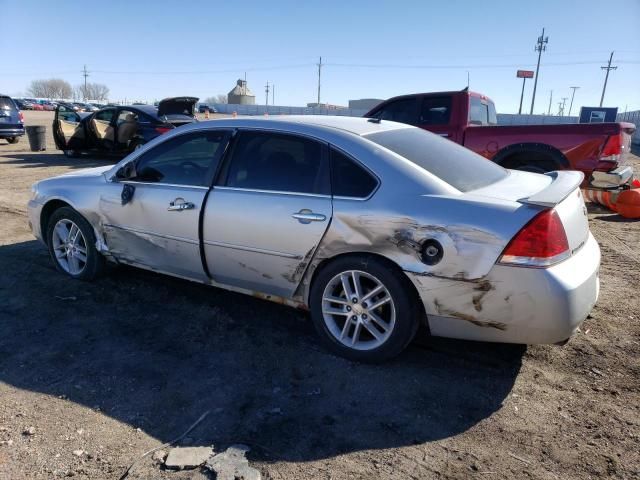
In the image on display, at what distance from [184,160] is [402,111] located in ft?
18.5

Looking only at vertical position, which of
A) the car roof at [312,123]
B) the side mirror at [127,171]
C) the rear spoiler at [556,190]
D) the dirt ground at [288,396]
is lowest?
the dirt ground at [288,396]

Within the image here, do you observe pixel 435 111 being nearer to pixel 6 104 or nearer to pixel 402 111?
pixel 402 111

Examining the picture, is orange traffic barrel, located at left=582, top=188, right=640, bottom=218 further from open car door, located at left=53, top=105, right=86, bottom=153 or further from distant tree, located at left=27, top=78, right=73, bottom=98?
distant tree, located at left=27, top=78, right=73, bottom=98

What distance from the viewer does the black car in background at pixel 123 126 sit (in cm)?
1240

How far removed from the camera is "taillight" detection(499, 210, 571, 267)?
2.66 metres

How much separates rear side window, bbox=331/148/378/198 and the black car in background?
981 cm

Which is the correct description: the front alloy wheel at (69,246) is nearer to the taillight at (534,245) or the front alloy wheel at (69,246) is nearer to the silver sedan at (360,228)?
the silver sedan at (360,228)

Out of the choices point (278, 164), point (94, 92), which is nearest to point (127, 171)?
point (278, 164)

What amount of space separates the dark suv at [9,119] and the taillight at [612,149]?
18019 mm

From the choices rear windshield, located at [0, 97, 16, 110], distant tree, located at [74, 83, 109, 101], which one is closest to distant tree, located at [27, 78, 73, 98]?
distant tree, located at [74, 83, 109, 101]

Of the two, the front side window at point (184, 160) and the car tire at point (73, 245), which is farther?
the car tire at point (73, 245)

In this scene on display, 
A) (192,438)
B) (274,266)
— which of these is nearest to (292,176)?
(274,266)

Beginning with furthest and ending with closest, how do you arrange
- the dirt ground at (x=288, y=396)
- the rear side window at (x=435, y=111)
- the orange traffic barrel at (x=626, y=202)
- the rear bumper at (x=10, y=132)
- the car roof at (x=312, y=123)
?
1. the rear bumper at (x=10, y=132)
2. the rear side window at (x=435, y=111)
3. the orange traffic barrel at (x=626, y=202)
4. the car roof at (x=312, y=123)
5. the dirt ground at (x=288, y=396)

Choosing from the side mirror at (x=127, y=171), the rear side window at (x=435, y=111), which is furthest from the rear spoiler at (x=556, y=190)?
the rear side window at (x=435, y=111)
